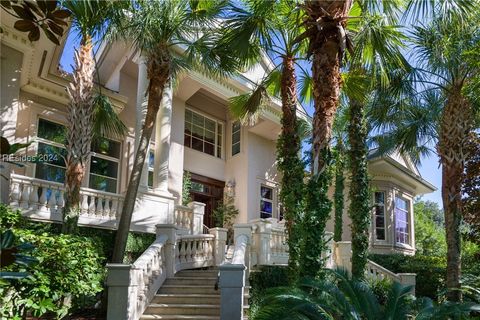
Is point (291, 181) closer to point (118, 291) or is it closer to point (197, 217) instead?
point (197, 217)

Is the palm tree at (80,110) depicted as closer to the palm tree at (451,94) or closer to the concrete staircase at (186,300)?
the concrete staircase at (186,300)

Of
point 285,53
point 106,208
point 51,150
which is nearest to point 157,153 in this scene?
point 106,208

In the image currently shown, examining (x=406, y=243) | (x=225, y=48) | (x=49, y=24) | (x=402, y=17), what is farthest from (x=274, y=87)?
(x=406, y=243)

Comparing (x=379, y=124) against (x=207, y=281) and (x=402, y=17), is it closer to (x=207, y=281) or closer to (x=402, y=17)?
(x=402, y=17)

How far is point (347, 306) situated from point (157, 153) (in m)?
9.49

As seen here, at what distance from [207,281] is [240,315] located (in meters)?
2.80

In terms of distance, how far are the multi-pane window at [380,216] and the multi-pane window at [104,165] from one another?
1307 centimetres

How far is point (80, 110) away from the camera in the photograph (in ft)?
34.0

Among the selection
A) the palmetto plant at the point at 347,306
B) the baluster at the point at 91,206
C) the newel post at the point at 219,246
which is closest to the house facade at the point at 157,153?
the baluster at the point at 91,206

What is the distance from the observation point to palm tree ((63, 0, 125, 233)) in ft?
32.7

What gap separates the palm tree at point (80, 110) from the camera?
392 inches

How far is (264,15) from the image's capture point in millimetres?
10781

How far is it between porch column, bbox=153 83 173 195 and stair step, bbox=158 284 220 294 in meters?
3.95

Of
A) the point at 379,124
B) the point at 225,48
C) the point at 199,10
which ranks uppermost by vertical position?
the point at 199,10
